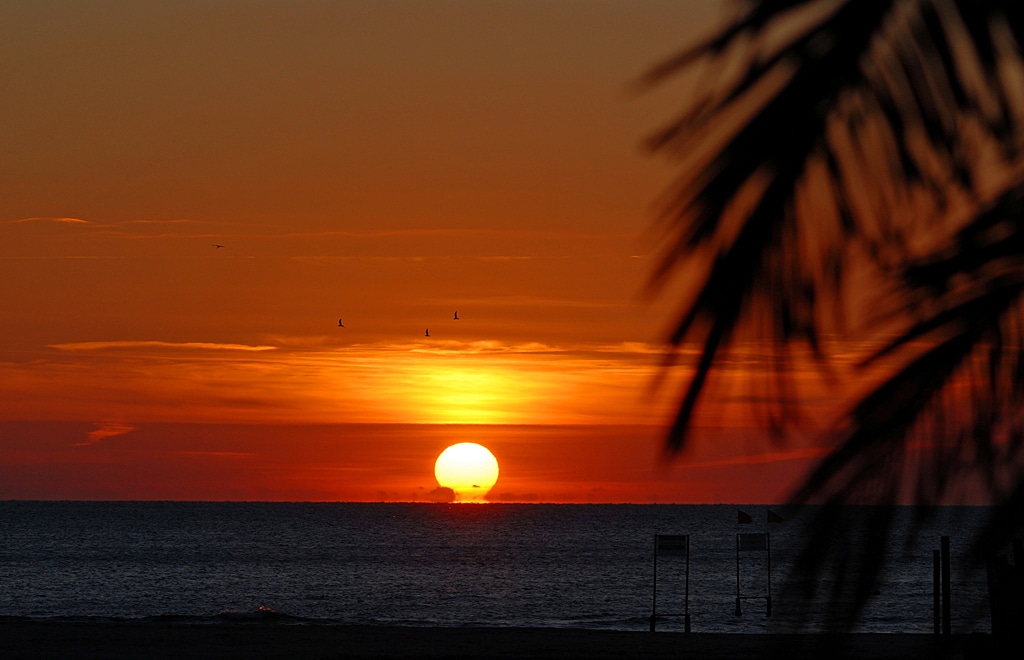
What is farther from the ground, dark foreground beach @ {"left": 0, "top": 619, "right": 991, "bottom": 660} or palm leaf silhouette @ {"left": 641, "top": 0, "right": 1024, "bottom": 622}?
dark foreground beach @ {"left": 0, "top": 619, "right": 991, "bottom": 660}

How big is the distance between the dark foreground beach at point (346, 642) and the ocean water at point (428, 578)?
11.2 feet

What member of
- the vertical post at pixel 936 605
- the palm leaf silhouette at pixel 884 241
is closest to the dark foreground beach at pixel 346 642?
the vertical post at pixel 936 605

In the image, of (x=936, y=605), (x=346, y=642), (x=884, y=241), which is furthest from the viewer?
(x=346, y=642)

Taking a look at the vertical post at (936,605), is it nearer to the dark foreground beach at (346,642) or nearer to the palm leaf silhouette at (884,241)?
the palm leaf silhouette at (884,241)

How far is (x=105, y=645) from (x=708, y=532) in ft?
375

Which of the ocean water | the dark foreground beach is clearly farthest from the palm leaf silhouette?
the dark foreground beach

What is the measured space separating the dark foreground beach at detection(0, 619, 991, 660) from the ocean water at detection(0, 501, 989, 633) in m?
3.42

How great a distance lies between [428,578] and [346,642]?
153 ft

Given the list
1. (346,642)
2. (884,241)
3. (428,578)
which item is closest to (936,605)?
(884,241)

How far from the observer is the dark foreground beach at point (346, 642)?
26.6 m

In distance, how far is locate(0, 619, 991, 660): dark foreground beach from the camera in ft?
87.2

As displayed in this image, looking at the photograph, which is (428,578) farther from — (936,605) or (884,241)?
(884,241)

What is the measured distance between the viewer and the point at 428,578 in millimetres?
75562

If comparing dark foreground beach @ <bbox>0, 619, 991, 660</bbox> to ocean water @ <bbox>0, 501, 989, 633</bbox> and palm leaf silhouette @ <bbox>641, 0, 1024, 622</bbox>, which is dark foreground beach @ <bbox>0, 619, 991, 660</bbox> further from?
palm leaf silhouette @ <bbox>641, 0, 1024, 622</bbox>
